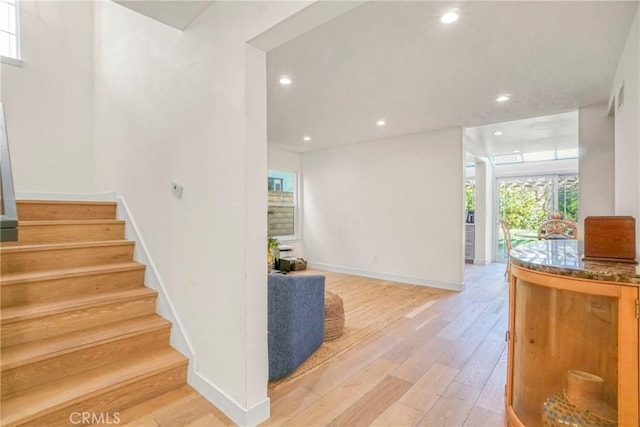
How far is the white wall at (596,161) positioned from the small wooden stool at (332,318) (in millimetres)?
3209

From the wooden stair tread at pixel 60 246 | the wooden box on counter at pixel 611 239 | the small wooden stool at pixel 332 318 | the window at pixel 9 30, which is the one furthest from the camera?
the window at pixel 9 30

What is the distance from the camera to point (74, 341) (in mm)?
1886

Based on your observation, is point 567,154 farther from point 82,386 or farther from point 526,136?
point 82,386

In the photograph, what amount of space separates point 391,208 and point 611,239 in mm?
3865

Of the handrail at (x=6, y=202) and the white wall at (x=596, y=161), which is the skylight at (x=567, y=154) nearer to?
the white wall at (x=596, y=161)

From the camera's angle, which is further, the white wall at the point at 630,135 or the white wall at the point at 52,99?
the white wall at the point at 52,99

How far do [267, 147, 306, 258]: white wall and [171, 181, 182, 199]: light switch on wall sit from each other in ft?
12.8

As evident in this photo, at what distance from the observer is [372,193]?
5.58 metres

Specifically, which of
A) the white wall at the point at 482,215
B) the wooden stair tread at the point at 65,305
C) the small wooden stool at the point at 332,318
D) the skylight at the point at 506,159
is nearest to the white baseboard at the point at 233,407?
the wooden stair tread at the point at 65,305

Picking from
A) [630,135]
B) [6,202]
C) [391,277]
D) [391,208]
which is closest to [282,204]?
[391,208]

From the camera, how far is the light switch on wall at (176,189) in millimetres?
2154

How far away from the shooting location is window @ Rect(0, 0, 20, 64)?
A: 3.15 metres

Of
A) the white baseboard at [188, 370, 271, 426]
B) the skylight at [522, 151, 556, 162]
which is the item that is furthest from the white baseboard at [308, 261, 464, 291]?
the skylight at [522, 151, 556, 162]

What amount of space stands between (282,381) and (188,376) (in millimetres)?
641
